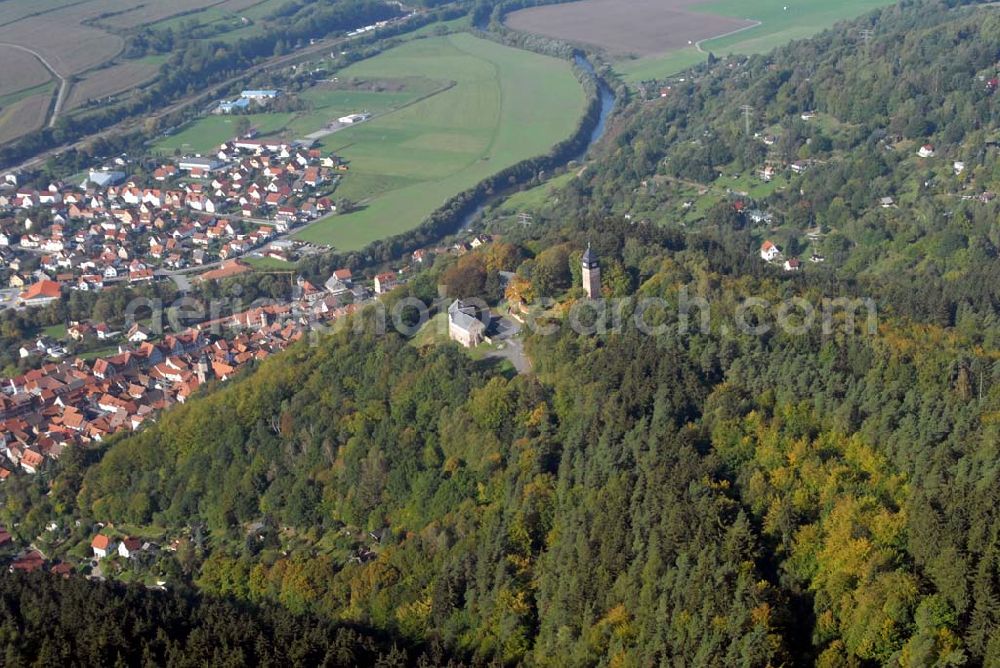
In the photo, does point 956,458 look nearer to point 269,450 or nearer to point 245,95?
point 269,450

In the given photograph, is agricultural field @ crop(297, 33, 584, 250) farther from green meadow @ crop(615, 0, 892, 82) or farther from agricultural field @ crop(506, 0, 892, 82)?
green meadow @ crop(615, 0, 892, 82)

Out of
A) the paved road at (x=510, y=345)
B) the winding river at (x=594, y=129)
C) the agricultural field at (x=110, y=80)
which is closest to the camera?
the paved road at (x=510, y=345)

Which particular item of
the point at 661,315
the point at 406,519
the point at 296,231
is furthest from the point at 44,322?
the point at 661,315

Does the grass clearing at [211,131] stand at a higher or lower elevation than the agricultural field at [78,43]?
lower

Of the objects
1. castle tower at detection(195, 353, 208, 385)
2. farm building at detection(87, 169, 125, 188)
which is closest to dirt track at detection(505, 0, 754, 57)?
farm building at detection(87, 169, 125, 188)

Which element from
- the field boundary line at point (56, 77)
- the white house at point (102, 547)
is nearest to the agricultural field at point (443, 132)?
the field boundary line at point (56, 77)

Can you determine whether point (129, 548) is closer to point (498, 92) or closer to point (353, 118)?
point (353, 118)

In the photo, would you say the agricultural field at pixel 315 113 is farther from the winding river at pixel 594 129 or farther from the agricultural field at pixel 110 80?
the winding river at pixel 594 129
